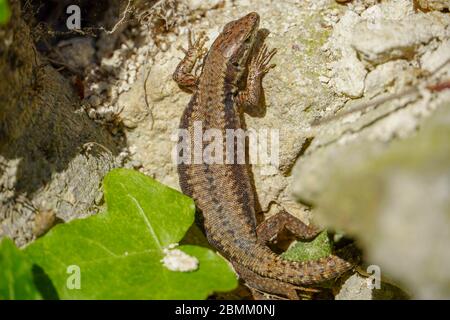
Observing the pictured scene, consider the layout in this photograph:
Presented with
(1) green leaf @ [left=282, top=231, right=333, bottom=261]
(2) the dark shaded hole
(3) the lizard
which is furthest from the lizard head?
(2) the dark shaded hole

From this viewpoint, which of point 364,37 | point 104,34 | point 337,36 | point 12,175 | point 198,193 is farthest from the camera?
point 104,34

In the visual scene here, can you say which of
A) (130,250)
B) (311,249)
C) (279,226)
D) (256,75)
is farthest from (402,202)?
(256,75)

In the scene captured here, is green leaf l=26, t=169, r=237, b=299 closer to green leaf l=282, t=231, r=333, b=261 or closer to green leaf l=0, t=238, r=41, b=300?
green leaf l=0, t=238, r=41, b=300

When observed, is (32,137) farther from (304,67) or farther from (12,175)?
(304,67)

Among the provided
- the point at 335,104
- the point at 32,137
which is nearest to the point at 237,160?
the point at 335,104

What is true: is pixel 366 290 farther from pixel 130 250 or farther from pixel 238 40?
pixel 238 40

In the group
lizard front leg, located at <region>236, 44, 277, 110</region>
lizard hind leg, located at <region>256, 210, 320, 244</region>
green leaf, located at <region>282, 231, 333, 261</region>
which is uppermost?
lizard front leg, located at <region>236, 44, 277, 110</region>
